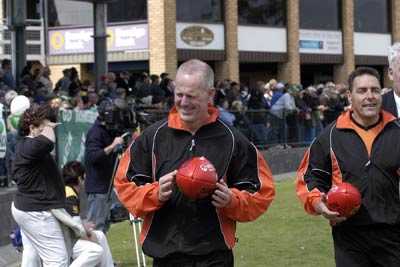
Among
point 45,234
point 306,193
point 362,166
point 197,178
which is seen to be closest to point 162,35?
point 45,234

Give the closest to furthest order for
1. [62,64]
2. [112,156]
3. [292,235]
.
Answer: [112,156] → [292,235] → [62,64]

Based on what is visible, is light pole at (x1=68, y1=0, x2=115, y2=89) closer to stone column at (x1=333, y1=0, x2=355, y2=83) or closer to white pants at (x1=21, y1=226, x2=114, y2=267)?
white pants at (x1=21, y1=226, x2=114, y2=267)

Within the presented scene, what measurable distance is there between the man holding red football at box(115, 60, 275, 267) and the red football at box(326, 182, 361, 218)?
16.2 inches

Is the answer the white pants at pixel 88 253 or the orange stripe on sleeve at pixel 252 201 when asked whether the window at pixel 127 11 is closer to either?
the white pants at pixel 88 253

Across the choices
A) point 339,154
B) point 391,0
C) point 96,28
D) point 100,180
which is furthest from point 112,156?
point 391,0

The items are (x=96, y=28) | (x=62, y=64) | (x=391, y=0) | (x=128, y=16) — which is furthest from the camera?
(x=391, y=0)

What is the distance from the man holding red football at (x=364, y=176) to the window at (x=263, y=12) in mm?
26497

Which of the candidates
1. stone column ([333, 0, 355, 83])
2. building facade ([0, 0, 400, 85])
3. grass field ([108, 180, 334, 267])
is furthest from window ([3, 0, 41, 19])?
grass field ([108, 180, 334, 267])

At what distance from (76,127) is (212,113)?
10717 millimetres

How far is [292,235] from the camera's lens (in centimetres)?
1184

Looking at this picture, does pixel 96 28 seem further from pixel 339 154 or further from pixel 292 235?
pixel 339 154

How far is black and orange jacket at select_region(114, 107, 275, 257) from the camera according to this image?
15.9ft

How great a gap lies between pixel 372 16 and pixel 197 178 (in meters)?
35.4

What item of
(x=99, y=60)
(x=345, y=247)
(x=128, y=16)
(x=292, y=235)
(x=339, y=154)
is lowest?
(x=292, y=235)
